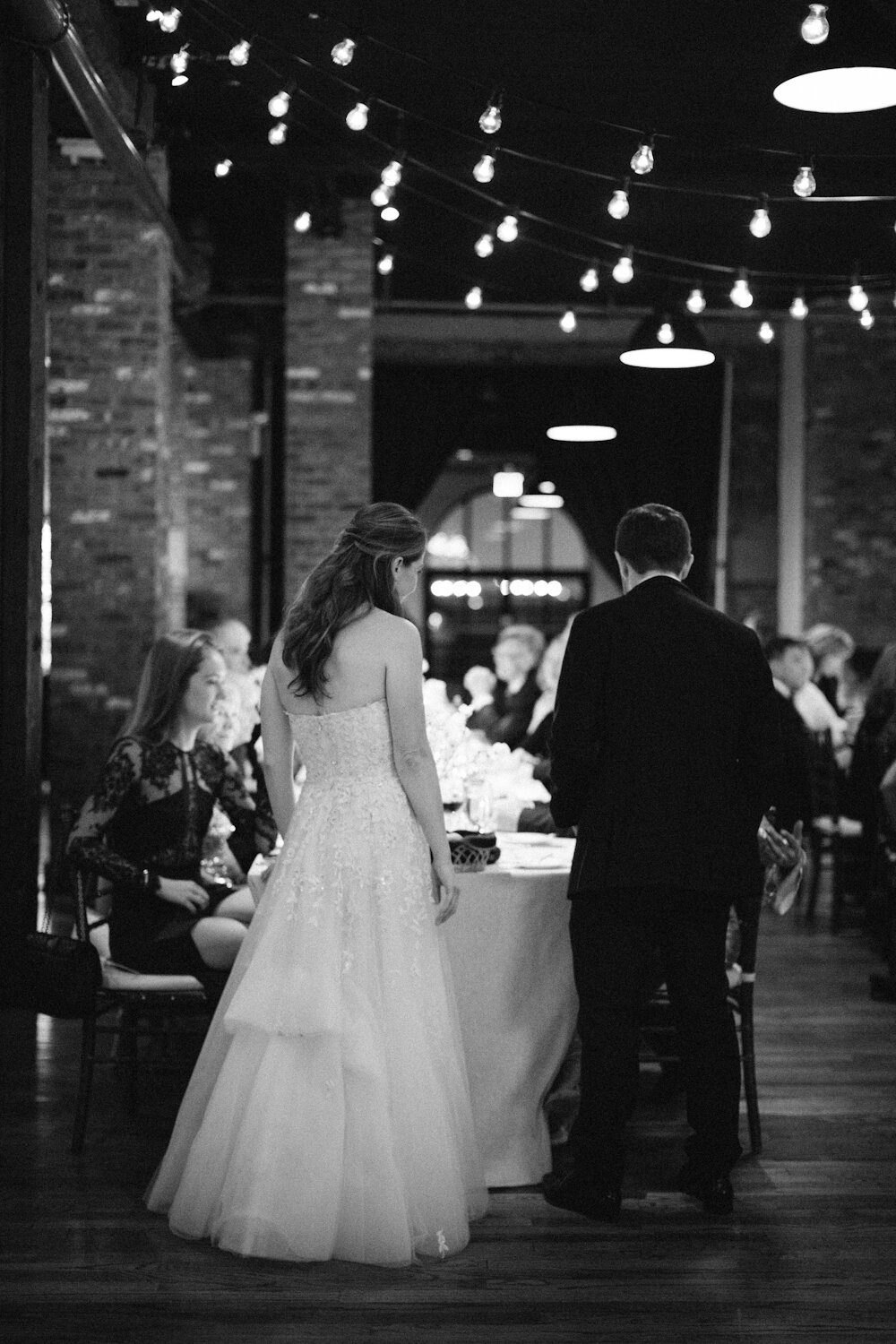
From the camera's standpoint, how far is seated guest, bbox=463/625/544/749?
841cm

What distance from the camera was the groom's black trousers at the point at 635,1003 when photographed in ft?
11.9

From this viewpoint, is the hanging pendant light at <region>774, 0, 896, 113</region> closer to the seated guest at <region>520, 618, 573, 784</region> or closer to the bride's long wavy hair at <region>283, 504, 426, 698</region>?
the bride's long wavy hair at <region>283, 504, 426, 698</region>

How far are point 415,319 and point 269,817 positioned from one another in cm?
975

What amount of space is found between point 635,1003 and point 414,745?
0.80 metres

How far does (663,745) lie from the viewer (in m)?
3.61

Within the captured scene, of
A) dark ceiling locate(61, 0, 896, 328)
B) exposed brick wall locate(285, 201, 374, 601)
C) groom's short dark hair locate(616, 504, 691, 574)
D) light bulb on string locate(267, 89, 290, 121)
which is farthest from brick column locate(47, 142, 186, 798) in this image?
groom's short dark hair locate(616, 504, 691, 574)

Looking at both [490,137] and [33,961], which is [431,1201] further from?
[490,137]

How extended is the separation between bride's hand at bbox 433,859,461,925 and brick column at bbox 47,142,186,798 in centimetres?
454

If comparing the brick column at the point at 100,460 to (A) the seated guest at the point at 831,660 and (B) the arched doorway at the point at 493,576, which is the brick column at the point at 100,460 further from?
(B) the arched doorway at the point at 493,576

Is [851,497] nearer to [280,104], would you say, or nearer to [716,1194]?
[280,104]

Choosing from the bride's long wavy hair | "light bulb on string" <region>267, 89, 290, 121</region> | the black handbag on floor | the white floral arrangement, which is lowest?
the black handbag on floor

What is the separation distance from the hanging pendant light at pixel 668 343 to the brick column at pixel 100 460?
241 cm

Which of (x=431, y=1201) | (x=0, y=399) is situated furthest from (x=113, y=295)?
(x=431, y=1201)

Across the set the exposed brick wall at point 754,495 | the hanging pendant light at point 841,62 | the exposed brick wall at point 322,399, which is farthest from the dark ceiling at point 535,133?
the exposed brick wall at point 754,495
